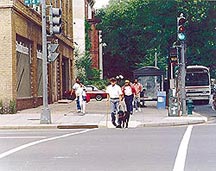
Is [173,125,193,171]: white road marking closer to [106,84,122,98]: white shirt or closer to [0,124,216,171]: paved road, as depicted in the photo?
[0,124,216,171]: paved road

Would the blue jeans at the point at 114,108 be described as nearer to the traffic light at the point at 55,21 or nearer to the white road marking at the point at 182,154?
the traffic light at the point at 55,21

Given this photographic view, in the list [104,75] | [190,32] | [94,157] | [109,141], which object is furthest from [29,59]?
[104,75]

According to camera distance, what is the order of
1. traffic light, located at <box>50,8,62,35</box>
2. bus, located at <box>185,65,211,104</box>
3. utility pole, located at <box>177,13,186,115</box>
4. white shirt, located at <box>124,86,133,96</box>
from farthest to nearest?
bus, located at <box>185,65,211,104</box>
utility pole, located at <box>177,13,186,115</box>
white shirt, located at <box>124,86,133,96</box>
traffic light, located at <box>50,8,62,35</box>

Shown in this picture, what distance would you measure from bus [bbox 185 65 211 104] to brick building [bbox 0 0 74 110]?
34.2ft

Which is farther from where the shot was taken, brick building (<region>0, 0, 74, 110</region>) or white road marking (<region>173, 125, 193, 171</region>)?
brick building (<region>0, 0, 74, 110</region>)

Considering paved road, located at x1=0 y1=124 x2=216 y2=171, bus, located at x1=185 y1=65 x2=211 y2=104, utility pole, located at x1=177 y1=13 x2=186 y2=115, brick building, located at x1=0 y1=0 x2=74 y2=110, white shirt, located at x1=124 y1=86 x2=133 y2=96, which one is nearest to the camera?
paved road, located at x1=0 y1=124 x2=216 y2=171

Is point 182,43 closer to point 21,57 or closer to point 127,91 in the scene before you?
point 127,91

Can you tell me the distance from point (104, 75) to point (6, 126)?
69.2 meters

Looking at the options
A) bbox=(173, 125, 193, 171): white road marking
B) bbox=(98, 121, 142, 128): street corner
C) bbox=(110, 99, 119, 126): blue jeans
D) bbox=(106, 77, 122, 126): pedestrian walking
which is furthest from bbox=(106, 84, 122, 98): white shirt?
bbox=(173, 125, 193, 171): white road marking

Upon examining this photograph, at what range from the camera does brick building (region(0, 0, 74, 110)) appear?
2988cm

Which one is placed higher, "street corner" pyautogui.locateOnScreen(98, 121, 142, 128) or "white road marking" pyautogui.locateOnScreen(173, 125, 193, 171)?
"street corner" pyautogui.locateOnScreen(98, 121, 142, 128)

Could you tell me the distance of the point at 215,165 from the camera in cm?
1149

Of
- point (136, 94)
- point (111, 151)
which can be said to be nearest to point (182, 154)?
point (111, 151)

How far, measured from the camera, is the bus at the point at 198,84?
138 feet
